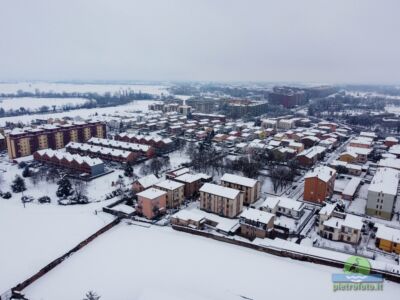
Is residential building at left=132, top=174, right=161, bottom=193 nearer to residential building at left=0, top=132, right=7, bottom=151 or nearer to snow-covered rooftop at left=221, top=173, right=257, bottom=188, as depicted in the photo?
snow-covered rooftop at left=221, top=173, right=257, bottom=188

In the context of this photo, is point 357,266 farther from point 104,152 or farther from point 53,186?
point 104,152

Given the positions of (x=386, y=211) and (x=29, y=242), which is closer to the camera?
(x=29, y=242)

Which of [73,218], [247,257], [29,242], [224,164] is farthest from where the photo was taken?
[224,164]

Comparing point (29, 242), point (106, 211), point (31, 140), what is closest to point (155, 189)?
point (106, 211)

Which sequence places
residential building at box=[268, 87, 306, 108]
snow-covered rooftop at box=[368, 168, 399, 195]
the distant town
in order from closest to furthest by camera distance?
the distant town < snow-covered rooftop at box=[368, 168, 399, 195] < residential building at box=[268, 87, 306, 108]

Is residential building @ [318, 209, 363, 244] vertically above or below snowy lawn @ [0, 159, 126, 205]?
above

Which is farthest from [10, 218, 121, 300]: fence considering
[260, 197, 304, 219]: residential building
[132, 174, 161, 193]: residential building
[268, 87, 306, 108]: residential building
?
[268, 87, 306, 108]: residential building

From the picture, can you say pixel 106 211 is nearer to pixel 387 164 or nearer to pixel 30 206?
pixel 30 206
